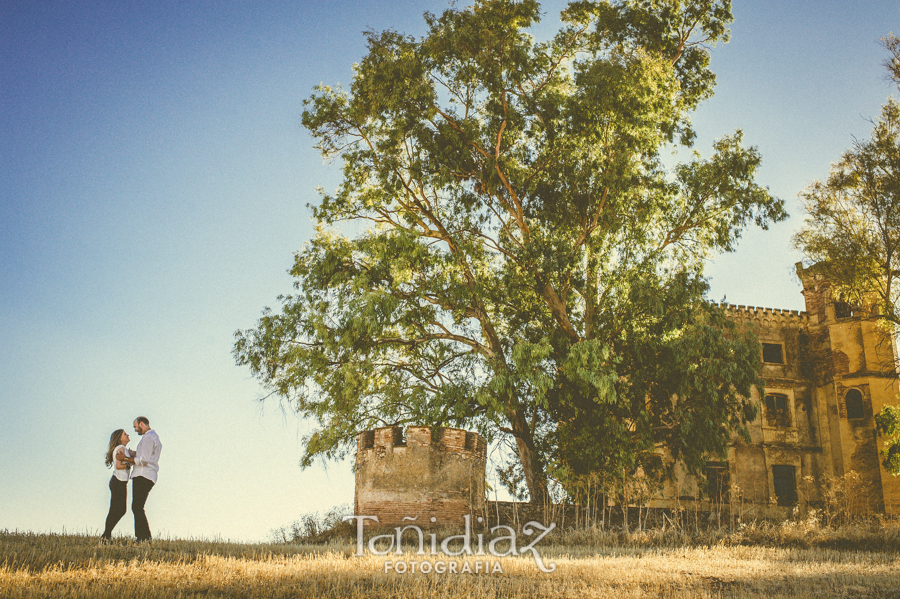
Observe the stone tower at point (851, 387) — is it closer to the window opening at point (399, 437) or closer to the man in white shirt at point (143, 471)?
the window opening at point (399, 437)

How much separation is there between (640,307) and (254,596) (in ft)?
42.0

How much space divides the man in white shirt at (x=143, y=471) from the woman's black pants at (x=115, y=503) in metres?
0.12

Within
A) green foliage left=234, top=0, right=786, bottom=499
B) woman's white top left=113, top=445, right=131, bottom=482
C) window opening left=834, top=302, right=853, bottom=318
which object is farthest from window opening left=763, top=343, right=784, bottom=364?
woman's white top left=113, top=445, right=131, bottom=482

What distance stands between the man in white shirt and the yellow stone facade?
19644 mm

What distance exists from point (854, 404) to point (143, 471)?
26.5 metres

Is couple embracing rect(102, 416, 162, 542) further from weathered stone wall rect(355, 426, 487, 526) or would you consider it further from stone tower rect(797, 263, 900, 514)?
stone tower rect(797, 263, 900, 514)

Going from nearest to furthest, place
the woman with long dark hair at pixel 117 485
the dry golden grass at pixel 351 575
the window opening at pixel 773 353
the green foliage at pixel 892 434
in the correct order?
the dry golden grass at pixel 351 575 < the woman with long dark hair at pixel 117 485 < the green foliage at pixel 892 434 < the window opening at pixel 773 353

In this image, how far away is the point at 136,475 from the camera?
9.31 metres

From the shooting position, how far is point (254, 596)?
6.06 meters

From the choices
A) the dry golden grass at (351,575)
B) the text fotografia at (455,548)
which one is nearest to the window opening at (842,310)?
the dry golden grass at (351,575)

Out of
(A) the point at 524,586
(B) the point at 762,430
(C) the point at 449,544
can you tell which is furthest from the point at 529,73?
(B) the point at 762,430

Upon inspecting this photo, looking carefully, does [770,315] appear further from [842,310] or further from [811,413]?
[811,413]

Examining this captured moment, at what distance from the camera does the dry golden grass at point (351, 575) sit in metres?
6.22

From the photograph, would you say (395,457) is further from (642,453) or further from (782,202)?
(782,202)
